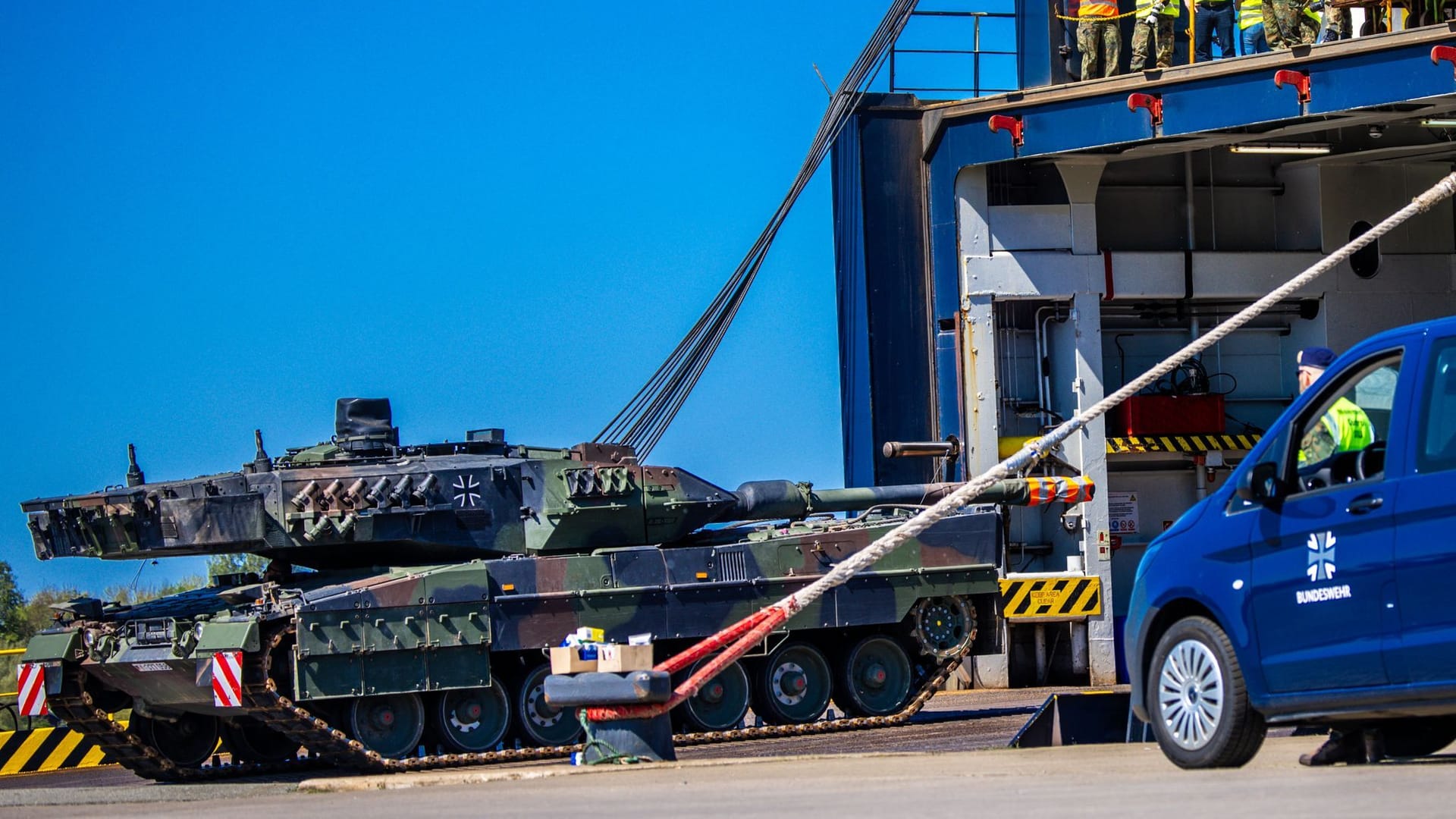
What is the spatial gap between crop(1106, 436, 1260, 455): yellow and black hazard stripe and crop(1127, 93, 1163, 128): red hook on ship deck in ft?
14.5

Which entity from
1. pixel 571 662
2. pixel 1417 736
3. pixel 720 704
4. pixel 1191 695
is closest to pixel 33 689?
pixel 720 704

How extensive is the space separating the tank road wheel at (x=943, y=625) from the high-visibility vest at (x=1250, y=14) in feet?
24.7

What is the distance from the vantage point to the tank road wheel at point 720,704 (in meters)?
17.4

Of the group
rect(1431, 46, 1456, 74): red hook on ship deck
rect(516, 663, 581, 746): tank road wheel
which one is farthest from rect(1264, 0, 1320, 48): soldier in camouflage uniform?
rect(516, 663, 581, 746): tank road wheel

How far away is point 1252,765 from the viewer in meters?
8.78

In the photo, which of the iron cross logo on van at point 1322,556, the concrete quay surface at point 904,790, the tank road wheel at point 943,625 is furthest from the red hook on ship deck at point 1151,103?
the iron cross logo on van at point 1322,556

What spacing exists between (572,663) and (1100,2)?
486 inches

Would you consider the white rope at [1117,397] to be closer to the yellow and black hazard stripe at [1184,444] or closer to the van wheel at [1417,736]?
the van wheel at [1417,736]

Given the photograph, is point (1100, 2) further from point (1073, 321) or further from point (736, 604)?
point (736, 604)

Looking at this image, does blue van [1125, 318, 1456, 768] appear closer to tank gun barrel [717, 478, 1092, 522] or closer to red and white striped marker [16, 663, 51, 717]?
tank gun barrel [717, 478, 1092, 522]

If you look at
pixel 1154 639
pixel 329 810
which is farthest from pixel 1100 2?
pixel 329 810

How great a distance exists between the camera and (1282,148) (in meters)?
21.8

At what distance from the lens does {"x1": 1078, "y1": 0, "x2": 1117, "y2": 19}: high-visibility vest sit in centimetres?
2088

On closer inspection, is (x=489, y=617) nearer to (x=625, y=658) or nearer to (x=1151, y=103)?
(x=625, y=658)
